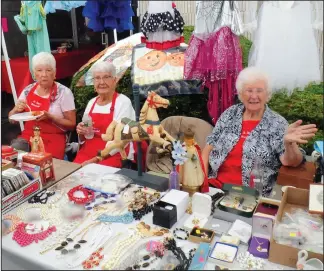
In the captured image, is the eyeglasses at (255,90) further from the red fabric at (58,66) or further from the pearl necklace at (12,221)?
the red fabric at (58,66)

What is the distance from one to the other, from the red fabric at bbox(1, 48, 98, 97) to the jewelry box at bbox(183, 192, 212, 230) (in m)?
3.88

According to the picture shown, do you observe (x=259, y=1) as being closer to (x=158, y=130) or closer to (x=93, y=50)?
(x=158, y=130)

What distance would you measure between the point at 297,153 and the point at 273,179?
283 mm

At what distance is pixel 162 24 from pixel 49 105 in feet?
4.17

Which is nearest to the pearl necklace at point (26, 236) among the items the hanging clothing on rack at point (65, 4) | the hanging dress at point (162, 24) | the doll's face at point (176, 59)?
the hanging dress at point (162, 24)

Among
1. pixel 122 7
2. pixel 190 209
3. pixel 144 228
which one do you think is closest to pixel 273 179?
pixel 190 209

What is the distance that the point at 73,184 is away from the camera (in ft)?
6.05

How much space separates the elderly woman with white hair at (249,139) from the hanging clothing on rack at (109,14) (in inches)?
50.0

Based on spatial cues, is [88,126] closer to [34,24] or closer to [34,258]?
[34,258]

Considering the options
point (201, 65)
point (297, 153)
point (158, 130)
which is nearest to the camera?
point (158, 130)

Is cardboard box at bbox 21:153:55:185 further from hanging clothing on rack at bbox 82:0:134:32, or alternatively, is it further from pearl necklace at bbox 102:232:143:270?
hanging clothing on rack at bbox 82:0:134:32

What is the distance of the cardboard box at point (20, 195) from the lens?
159cm

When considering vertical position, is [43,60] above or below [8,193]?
above

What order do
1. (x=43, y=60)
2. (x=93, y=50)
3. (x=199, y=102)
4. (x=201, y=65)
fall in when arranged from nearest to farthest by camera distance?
(x=201, y=65) < (x=43, y=60) < (x=199, y=102) < (x=93, y=50)
